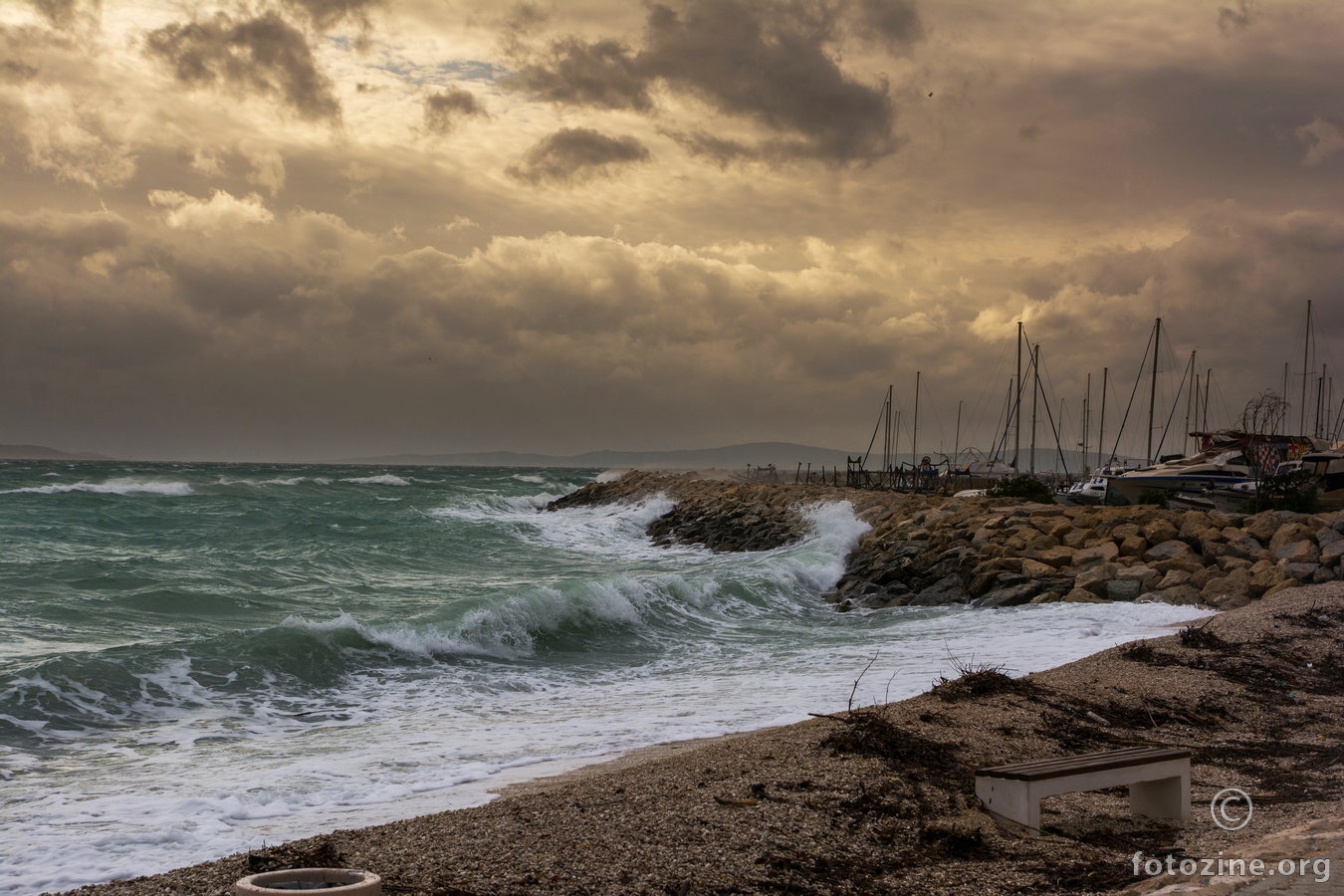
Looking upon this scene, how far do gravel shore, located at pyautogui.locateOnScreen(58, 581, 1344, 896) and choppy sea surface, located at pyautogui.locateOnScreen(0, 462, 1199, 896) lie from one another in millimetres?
1157

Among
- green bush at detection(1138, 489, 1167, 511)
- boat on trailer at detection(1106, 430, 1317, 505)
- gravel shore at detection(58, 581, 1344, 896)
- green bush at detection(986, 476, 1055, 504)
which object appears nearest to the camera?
gravel shore at detection(58, 581, 1344, 896)

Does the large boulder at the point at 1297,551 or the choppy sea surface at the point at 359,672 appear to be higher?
the large boulder at the point at 1297,551

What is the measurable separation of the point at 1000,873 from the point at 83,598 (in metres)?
16.2

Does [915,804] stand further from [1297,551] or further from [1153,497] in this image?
[1153,497]

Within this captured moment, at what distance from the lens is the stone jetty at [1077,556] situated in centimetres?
1711

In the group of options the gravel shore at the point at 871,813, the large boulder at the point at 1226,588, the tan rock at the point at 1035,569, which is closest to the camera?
the gravel shore at the point at 871,813

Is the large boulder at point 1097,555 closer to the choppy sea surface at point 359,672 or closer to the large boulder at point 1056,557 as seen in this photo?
the large boulder at point 1056,557

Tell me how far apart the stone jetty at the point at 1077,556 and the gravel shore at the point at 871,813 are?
28.3ft

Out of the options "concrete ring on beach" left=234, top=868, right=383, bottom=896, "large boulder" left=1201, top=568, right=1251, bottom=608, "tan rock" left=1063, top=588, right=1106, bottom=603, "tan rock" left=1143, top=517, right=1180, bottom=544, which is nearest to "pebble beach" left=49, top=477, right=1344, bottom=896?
"concrete ring on beach" left=234, top=868, right=383, bottom=896

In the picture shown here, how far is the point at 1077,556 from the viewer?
19641 mm

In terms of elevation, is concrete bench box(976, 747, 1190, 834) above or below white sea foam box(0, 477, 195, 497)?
above

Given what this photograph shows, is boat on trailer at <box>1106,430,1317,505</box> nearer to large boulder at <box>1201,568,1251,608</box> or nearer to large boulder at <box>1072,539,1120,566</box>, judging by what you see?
large boulder at <box>1072,539,1120,566</box>
